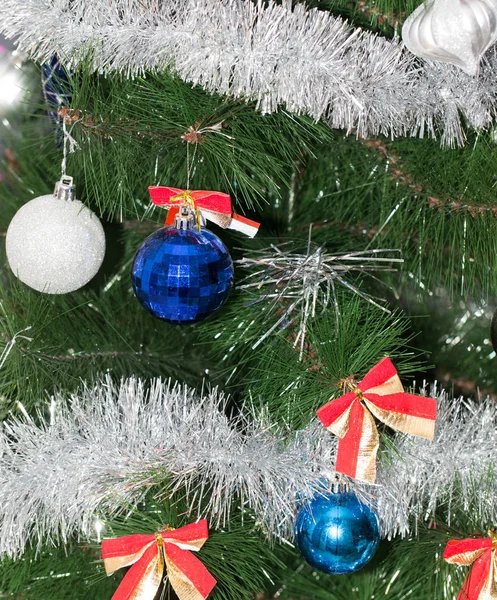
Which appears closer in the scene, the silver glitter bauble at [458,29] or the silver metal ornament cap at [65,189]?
the silver glitter bauble at [458,29]

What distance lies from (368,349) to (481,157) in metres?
0.19

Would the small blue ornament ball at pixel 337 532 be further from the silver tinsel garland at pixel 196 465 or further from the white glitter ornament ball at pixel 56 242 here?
the white glitter ornament ball at pixel 56 242

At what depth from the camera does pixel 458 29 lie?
0.43 meters

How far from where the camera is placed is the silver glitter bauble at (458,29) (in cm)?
43

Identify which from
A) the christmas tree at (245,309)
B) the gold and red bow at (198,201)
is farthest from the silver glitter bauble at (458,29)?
the gold and red bow at (198,201)

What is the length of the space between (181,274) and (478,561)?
1.02 ft

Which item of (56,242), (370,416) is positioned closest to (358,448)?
(370,416)

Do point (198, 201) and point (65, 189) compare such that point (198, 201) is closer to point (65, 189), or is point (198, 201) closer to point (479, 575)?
point (65, 189)

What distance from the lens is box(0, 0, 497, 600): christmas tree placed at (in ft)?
1.51

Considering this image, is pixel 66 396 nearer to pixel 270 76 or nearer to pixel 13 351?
pixel 13 351

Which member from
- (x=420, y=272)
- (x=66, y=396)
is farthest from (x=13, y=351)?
(x=420, y=272)

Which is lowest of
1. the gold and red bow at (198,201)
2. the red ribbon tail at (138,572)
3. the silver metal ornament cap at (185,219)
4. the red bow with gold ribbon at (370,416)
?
the red ribbon tail at (138,572)

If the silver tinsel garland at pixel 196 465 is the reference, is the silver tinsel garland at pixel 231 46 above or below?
above

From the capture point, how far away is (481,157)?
1.82ft
